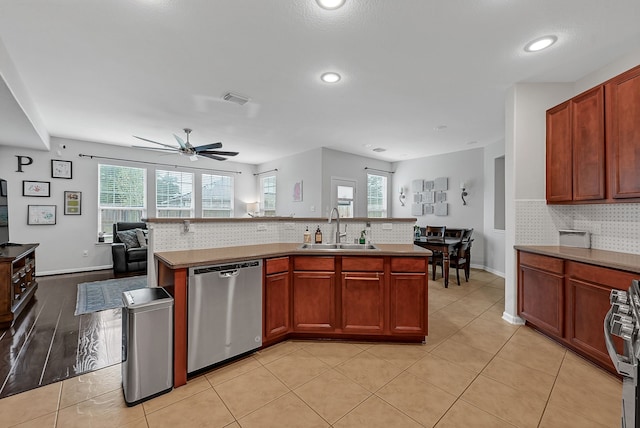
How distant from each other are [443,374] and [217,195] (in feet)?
22.5

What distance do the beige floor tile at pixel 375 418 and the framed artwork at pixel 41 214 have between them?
21.3 feet

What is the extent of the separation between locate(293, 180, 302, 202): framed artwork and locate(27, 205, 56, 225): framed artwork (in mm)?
4790

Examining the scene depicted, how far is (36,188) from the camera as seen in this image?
514 centimetres

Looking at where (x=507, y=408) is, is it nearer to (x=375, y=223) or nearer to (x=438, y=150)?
(x=375, y=223)

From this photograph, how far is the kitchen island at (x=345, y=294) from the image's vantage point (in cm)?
252

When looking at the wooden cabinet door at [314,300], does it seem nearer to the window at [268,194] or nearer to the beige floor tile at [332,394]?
the beige floor tile at [332,394]

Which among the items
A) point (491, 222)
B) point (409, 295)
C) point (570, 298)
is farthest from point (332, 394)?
point (491, 222)

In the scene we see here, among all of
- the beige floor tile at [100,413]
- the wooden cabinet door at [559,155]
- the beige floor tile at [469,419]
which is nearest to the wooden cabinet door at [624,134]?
the wooden cabinet door at [559,155]

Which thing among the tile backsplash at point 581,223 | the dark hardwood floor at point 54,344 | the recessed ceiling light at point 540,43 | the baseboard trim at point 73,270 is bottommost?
the dark hardwood floor at point 54,344

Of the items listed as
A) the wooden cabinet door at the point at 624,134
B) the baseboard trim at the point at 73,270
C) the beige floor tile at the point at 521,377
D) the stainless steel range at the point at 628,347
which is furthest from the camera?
the baseboard trim at the point at 73,270

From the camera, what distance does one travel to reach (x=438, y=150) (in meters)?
6.28

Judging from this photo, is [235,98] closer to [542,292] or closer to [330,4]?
[330,4]

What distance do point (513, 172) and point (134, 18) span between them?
3.86 metres

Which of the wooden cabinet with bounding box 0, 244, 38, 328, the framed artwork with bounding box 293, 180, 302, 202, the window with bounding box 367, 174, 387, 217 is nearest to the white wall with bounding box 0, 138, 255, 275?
the wooden cabinet with bounding box 0, 244, 38, 328
